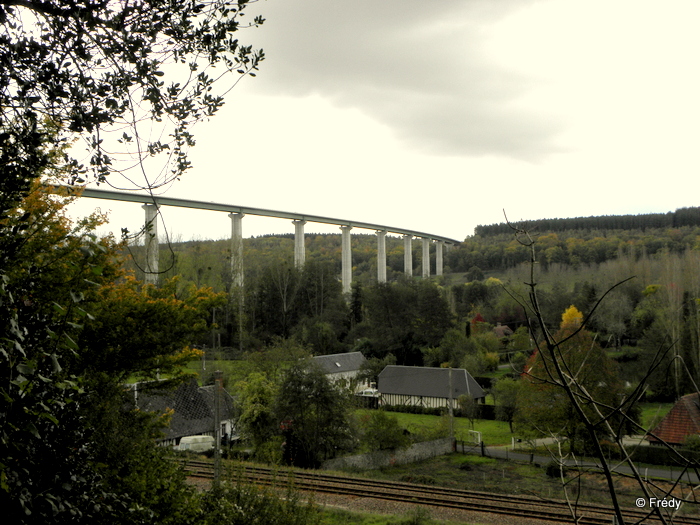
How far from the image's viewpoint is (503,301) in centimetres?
4428

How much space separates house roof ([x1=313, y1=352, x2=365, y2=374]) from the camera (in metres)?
32.3

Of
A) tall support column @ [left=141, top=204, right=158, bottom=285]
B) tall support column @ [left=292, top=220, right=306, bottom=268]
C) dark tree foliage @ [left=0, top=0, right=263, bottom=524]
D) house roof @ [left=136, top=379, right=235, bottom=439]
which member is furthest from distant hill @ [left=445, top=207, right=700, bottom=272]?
dark tree foliage @ [left=0, top=0, right=263, bottom=524]

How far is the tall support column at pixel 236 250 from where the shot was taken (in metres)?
36.9

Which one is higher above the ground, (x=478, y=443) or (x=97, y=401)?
(x=97, y=401)

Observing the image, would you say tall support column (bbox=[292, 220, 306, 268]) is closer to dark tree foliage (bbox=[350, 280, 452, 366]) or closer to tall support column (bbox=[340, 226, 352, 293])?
tall support column (bbox=[340, 226, 352, 293])

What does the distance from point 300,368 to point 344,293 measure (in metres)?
26.1

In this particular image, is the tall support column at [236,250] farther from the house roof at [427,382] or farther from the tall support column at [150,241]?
the house roof at [427,382]

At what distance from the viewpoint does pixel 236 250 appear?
121ft

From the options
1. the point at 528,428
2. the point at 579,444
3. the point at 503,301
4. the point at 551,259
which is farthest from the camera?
the point at 551,259

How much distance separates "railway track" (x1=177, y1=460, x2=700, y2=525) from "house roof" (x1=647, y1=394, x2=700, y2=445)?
30.0 ft

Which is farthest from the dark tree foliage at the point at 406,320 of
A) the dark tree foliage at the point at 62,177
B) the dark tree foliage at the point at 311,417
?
the dark tree foliage at the point at 62,177

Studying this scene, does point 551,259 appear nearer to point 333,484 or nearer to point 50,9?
point 333,484

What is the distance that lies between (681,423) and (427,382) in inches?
522

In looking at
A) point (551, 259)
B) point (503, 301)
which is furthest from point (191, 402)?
point (551, 259)
